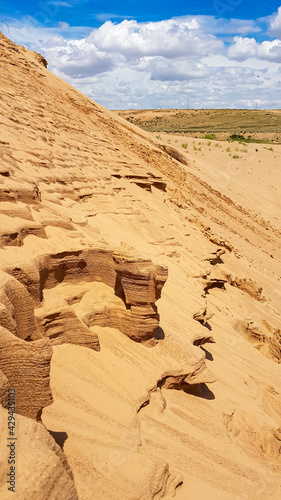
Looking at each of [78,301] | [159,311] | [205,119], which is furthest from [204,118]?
[78,301]

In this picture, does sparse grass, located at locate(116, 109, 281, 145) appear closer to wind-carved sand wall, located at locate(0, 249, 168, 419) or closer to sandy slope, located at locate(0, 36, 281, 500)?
sandy slope, located at locate(0, 36, 281, 500)

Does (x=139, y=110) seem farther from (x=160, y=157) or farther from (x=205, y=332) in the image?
(x=205, y=332)

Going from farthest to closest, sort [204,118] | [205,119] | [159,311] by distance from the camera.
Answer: [204,118], [205,119], [159,311]

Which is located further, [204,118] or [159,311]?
[204,118]

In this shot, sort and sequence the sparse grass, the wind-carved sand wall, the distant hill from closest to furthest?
the wind-carved sand wall
the sparse grass
the distant hill

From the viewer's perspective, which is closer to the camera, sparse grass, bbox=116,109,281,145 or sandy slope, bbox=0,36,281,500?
sandy slope, bbox=0,36,281,500

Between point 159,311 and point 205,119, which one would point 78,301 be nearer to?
point 159,311

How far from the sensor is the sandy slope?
3188 mm

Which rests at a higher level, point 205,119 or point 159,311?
point 205,119

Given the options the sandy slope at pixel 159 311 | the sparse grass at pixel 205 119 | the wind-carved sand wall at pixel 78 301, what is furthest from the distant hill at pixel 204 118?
the wind-carved sand wall at pixel 78 301

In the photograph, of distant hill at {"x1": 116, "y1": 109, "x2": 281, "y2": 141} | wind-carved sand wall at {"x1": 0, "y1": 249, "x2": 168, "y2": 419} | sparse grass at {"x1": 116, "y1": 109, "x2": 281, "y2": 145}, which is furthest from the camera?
distant hill at {"x1": 116, "y1": 109, "x2": 281, "y2": 141}

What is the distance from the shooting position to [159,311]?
515cm

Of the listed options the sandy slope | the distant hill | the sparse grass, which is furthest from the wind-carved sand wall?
the distant hill

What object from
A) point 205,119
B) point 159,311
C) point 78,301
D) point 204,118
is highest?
point 204,118
